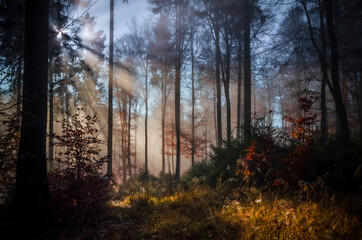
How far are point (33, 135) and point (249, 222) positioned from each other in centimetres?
472

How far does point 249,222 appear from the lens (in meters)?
3.71

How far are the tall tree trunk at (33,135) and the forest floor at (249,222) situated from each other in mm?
1487

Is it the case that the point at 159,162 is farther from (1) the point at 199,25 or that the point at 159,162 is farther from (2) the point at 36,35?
(2) the point at 36,35

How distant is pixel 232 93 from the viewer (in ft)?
90.4

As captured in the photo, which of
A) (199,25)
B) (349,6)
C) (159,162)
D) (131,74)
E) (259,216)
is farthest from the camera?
(159,162)

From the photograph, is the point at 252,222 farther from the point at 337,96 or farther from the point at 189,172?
the point at 189,172

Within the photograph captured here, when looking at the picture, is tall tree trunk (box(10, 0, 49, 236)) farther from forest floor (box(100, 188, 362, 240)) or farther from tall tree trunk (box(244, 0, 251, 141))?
tall tree trunk (box(244, 0, 251, 141))

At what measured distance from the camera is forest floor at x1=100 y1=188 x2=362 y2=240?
325 cm

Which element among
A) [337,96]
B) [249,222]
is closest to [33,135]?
[249,222]

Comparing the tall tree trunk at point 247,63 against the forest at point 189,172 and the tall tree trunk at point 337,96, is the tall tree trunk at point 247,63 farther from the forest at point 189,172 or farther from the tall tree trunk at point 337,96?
the tall tree trunk at point 337,96

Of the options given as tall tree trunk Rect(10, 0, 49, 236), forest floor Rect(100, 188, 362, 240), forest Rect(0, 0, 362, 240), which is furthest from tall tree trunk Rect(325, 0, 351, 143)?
tall tree trunk Rect(10, 0, 49, 236)

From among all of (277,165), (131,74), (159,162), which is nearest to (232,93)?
(131,74)

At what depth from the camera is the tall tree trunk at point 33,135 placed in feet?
13.4

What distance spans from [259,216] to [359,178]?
10.7 feet
